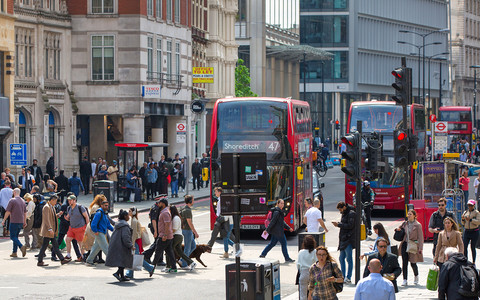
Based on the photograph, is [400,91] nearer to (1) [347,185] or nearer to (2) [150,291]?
(2) [150,291]

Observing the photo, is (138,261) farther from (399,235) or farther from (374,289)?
(374,289)

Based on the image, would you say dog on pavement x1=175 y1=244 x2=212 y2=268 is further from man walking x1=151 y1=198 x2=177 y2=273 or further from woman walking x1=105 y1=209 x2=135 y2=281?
woman walking x1=105 y1=209 x2=135 y2=281

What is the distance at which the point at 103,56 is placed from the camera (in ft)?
178

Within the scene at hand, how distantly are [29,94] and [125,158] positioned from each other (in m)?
5.96

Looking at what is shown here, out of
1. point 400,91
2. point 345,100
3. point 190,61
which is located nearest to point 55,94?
point 190,61

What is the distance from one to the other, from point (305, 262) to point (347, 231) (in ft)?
13.3

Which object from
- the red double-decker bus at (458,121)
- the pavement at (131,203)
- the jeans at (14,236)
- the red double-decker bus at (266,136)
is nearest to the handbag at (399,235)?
the red double-decker bus at (266,136)

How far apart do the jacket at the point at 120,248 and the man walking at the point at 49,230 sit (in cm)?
330

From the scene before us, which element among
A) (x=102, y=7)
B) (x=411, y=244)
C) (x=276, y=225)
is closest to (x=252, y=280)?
(x=411, y=244)

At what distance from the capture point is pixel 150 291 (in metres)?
21.8

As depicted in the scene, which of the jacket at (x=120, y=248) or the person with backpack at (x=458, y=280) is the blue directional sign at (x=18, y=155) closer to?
the jacket at (x=120, y=248)

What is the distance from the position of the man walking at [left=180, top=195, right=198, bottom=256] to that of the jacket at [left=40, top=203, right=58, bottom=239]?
296 centimetres

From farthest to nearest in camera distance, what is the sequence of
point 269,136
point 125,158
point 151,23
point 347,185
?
1. point 151,23
2. point 125,158
3. point 347,185
4. point 269,136

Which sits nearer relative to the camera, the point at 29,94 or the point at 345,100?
the point at 29,94
